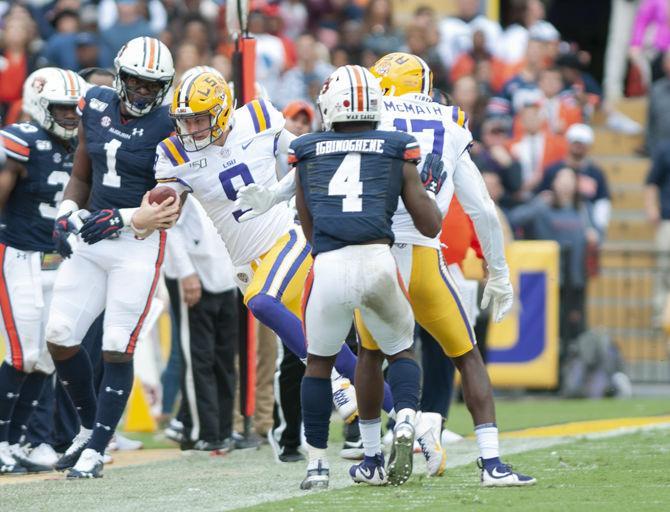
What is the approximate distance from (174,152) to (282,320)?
100cm

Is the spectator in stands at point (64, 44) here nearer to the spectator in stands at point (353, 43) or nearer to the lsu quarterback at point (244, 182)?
the spectator in stands at point (353, 43)

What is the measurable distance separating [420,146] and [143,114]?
5.34 ft

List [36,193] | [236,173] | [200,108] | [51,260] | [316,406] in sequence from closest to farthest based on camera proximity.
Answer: [316,406], [200,108], [236,173], [36,193], [51,260]

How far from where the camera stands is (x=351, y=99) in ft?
21.5

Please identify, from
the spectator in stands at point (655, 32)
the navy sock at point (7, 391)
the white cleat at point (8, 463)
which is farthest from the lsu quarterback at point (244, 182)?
the spectator in stands at point (655, 32)

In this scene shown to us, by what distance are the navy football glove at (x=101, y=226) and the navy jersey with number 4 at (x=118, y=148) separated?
10.6 inches

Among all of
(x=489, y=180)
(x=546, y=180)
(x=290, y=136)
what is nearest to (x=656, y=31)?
(x=546, y=180)

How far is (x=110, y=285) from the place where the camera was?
25.3ft

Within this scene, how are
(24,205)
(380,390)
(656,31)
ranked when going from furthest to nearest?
1. (656,31)
2. (24,205)
3. (380,390)

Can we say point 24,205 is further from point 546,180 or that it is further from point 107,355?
point 546,180

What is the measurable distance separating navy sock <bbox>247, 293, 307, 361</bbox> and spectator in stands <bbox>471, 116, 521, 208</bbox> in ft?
21.3

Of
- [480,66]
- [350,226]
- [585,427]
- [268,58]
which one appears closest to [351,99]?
[350,226]

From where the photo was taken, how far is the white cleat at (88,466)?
24.7 ft

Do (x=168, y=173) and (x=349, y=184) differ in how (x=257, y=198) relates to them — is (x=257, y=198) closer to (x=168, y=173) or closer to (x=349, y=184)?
(x=349, y=184)
